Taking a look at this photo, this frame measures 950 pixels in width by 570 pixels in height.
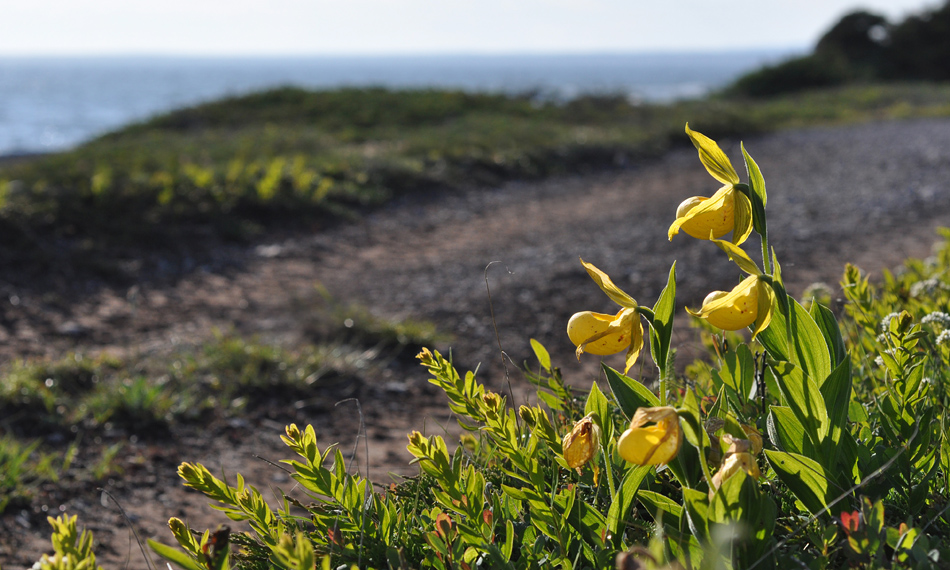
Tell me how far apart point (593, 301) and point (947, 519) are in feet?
9.83

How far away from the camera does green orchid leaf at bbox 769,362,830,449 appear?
123 centimetres

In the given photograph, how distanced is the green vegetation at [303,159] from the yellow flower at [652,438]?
526 cm

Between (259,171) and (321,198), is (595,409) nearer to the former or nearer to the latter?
(321,198)

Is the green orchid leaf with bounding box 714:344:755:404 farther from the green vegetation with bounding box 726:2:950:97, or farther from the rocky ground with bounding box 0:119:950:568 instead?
the green vegetation with bounding box 726:2:950:97

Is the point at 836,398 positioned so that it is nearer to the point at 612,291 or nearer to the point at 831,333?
the point at 831,333

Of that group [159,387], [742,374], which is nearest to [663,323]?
[742,374]

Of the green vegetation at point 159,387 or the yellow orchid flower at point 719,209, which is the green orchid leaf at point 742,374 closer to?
the yellow orchid flower at point 719,209

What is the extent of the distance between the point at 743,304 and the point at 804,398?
0.91 feet

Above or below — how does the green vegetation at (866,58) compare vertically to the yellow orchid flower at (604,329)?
above

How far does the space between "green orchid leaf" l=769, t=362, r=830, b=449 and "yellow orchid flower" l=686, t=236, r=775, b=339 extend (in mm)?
142

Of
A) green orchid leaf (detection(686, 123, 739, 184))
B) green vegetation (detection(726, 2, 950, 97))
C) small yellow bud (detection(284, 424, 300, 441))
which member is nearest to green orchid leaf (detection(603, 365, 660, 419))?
green orchid leaf (detection(686, 123, 739, 184))

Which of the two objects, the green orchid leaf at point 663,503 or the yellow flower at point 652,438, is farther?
the green orchid leaf at point 663,503

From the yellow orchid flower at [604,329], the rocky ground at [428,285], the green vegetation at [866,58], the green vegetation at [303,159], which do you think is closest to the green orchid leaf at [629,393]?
the yellow orchid flower at [604,329]

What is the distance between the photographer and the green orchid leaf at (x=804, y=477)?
1195 millimetres
